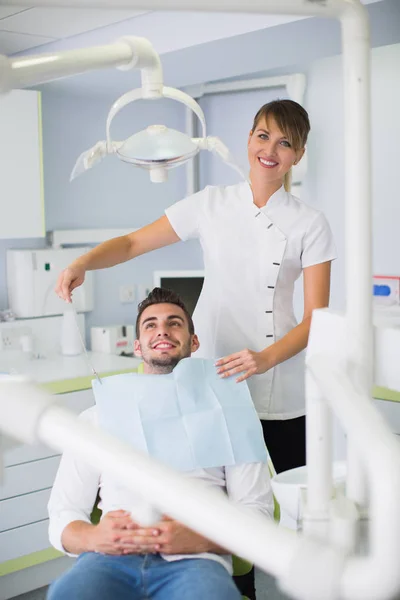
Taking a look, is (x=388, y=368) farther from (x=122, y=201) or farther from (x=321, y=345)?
(x=122, y=201)

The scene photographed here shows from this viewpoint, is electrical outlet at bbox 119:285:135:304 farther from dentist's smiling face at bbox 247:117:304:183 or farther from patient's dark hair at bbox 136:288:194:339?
dentist's smiling face at bbox 247:117:304:183

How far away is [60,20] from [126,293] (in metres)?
1.51

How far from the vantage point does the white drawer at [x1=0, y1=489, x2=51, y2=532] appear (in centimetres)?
292

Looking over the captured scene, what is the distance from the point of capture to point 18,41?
10.8 ft

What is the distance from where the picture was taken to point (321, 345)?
829 millimetres

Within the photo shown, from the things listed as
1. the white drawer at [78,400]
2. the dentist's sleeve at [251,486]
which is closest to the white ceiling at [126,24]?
the white drawer at [78,400]

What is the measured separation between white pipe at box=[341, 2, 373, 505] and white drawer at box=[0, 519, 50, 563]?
245 cm

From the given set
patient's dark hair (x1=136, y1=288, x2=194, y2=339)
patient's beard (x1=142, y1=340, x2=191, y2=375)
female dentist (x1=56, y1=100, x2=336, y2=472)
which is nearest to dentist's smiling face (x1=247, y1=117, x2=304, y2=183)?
female dentist (x1=56, y1=100, x2=336, y2=472)

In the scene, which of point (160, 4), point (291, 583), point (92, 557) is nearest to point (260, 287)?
point (92, 557)

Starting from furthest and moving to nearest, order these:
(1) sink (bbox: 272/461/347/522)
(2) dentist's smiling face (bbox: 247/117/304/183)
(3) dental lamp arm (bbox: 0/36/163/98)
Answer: (2) dentist's smiling face (bbox: 247/117/304/183), (1) sink (bbox: 272/461/347/522), (3) dental lamp arm (bbox: 0/36/163/98)

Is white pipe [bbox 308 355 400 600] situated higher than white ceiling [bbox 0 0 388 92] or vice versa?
white ceiling [bbox 0 0 388 92]

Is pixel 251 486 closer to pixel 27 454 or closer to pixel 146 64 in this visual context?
pixel 146 64

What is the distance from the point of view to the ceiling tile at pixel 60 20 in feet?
9.25

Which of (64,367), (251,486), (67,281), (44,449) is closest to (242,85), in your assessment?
(64,367)
